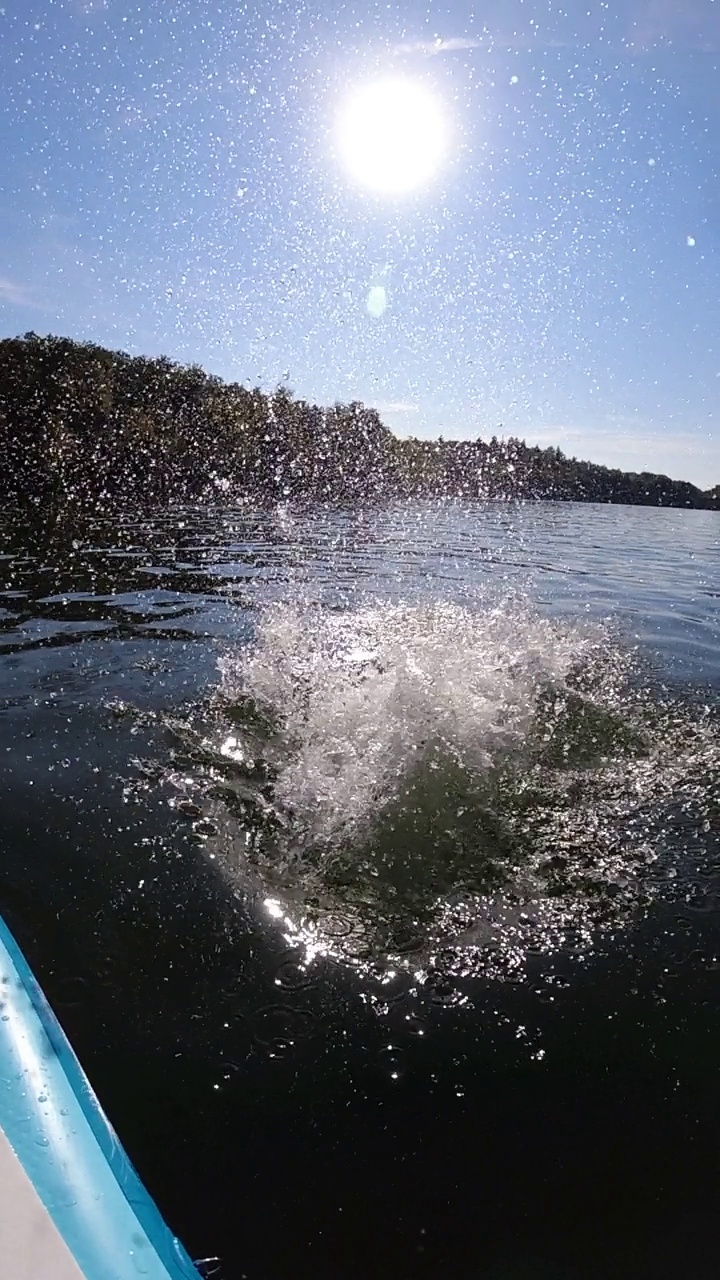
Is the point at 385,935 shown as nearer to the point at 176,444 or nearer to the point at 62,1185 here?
the point at 62,1185

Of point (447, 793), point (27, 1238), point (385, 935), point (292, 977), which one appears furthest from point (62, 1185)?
point (447, 793)

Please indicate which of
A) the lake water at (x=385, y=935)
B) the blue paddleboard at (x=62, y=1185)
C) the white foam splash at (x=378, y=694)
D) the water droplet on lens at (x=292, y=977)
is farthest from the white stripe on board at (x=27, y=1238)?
the white foam splash at (x=378, y=694)

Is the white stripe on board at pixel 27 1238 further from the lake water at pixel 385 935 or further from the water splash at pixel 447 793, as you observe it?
the water splash at pixel 447 793

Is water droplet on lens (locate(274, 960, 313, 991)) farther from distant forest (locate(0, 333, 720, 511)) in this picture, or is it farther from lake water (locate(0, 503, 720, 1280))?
distant forest (locate(0, 333, 720, 511))

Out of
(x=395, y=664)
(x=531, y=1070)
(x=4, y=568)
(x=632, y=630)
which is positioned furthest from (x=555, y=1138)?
(x=4, y=568)

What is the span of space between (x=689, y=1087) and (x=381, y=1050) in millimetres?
1344

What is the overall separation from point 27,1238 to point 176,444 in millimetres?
43488

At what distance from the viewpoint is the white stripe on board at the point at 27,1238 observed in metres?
1.46

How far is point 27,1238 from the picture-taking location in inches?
59.9

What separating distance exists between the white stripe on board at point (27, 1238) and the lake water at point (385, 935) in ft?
2.93

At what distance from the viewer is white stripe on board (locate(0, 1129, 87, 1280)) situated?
1.46 m

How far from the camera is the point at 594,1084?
2.83 metres

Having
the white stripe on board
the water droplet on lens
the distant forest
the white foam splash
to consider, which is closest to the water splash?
the white foam splash

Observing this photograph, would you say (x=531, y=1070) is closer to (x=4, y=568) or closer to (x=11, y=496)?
(x=4, y=568)
